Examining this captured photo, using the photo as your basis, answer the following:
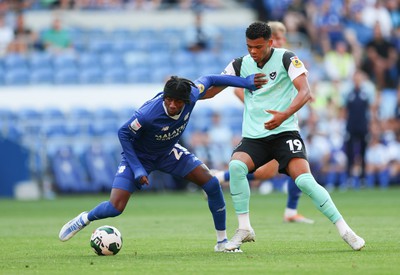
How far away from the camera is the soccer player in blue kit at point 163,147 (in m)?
10.6

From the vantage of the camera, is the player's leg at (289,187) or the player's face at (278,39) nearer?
the player's leg at (289,187)

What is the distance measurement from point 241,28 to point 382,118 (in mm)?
5112

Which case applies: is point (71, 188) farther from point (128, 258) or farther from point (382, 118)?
point (128, 258)

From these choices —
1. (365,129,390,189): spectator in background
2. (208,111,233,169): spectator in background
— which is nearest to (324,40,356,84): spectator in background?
(365,129,390,189): spectator in background

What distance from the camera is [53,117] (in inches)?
1037

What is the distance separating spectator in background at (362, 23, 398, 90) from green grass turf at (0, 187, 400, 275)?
32.8 ft

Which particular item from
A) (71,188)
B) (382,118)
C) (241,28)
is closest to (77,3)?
(241,28)

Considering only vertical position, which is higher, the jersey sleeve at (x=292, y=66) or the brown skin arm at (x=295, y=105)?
the jersey sleeve at (x=292, y=66)

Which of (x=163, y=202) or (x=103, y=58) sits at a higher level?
(x=103, y=58)

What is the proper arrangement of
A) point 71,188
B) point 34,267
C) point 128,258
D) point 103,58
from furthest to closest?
point 103,58 → point 71,188 → point 128,258 → point 34,267

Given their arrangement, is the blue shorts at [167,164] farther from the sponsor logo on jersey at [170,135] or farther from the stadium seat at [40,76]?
the stadium seat at [40,76]

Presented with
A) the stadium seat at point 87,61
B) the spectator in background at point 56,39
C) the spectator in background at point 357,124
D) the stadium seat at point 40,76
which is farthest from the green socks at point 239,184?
the spectator in background at point 56,39

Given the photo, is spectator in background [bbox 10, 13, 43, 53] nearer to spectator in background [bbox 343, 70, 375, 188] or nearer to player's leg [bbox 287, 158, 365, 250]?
spectator in background [bbox 343, 70, 375, 188]

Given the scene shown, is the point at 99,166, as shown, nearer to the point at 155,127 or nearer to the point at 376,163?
the point at 376,163
